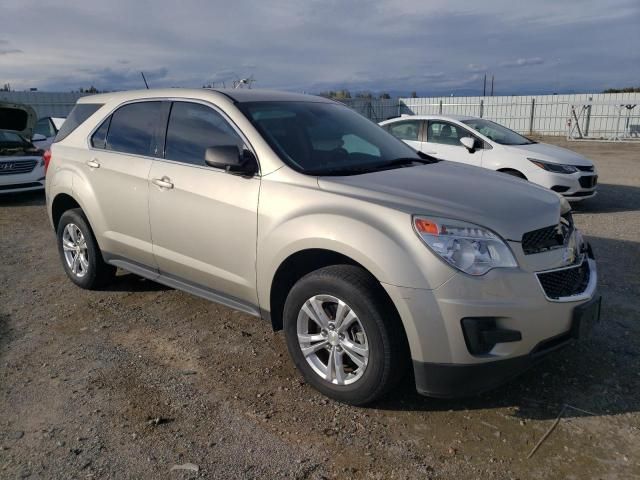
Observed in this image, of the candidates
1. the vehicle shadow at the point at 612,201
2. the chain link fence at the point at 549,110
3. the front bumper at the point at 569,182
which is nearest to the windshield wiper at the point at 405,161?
the front bumper at the point at 569,182

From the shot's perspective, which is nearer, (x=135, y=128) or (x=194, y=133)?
(x=194, y=133)

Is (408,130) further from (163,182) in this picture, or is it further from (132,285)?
(163,182)

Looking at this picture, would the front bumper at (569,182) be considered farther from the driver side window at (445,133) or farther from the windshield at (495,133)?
the driver side window at (445,133)

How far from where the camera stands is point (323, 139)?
12.9 ft

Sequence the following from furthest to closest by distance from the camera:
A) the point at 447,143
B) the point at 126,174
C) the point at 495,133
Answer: the point at 495,133, the point at 447,143, the point at 126,174

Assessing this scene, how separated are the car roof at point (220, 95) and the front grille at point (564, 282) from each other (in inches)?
91.7

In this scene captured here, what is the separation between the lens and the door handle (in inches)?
156

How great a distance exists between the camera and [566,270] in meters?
3.00

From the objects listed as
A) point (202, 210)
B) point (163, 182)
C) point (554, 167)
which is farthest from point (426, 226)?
point (554, 167)

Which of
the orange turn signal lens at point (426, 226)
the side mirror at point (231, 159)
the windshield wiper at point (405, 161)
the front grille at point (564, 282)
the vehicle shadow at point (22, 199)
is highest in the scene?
the side mirror at point (231, 159)

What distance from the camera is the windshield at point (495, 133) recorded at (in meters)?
9.35

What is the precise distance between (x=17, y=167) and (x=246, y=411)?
9416 mm

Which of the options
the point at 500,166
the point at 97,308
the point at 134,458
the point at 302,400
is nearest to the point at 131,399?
the point at 134,458

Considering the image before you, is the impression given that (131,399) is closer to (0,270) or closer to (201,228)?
(201,228)
